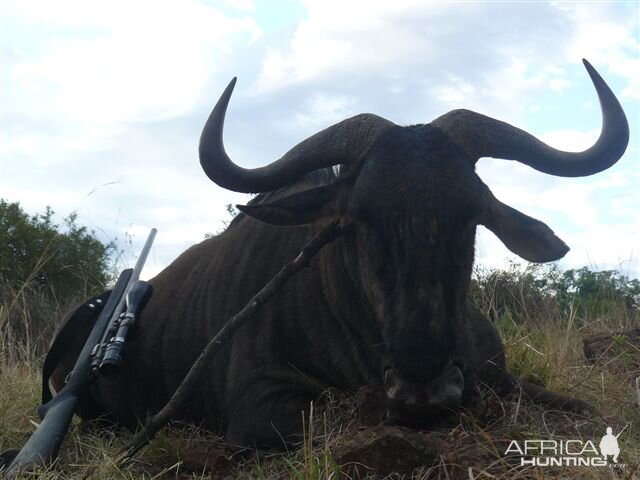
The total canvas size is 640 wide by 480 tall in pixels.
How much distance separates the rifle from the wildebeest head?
4.97ft

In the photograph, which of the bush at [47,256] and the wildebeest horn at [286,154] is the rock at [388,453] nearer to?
the wildebeest horn at [286,154]

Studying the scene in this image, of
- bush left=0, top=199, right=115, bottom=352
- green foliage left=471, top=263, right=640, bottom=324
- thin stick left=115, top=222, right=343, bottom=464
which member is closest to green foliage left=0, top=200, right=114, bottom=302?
bush left=0, top=199, right=115, bottom=352

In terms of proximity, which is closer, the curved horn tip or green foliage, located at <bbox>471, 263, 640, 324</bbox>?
the curved horn tip

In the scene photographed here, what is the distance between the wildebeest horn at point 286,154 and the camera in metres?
4.78

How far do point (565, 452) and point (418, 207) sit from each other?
126cm

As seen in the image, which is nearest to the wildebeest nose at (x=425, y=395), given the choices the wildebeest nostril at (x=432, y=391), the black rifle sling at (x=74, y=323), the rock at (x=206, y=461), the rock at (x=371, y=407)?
the wildebeest nostril at (x=432, y=391)

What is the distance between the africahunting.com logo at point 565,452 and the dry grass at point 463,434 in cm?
4

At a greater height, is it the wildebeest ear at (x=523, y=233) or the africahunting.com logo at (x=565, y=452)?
the wildebeest ear at (x=523, y=233)

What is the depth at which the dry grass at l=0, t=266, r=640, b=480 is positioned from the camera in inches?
140

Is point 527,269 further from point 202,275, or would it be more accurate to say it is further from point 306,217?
point 306,217

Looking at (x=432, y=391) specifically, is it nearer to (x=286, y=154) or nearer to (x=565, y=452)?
(x=565, y=452)

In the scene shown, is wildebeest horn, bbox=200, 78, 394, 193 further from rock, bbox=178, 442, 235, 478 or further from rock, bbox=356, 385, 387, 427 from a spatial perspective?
rock, bbox=178, 442, 235, 478

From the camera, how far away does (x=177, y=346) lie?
6.04m

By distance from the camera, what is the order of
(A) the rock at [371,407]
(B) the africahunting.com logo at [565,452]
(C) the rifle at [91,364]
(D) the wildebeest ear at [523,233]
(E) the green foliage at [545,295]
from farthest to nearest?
(E) the green foliage at [545,295] → (D) the wildebeest ear at [523,233] → (C) the rifle at [91,364] → (A) the rock at [371,407] → (B) the africahunting.com logo at [565,452]
